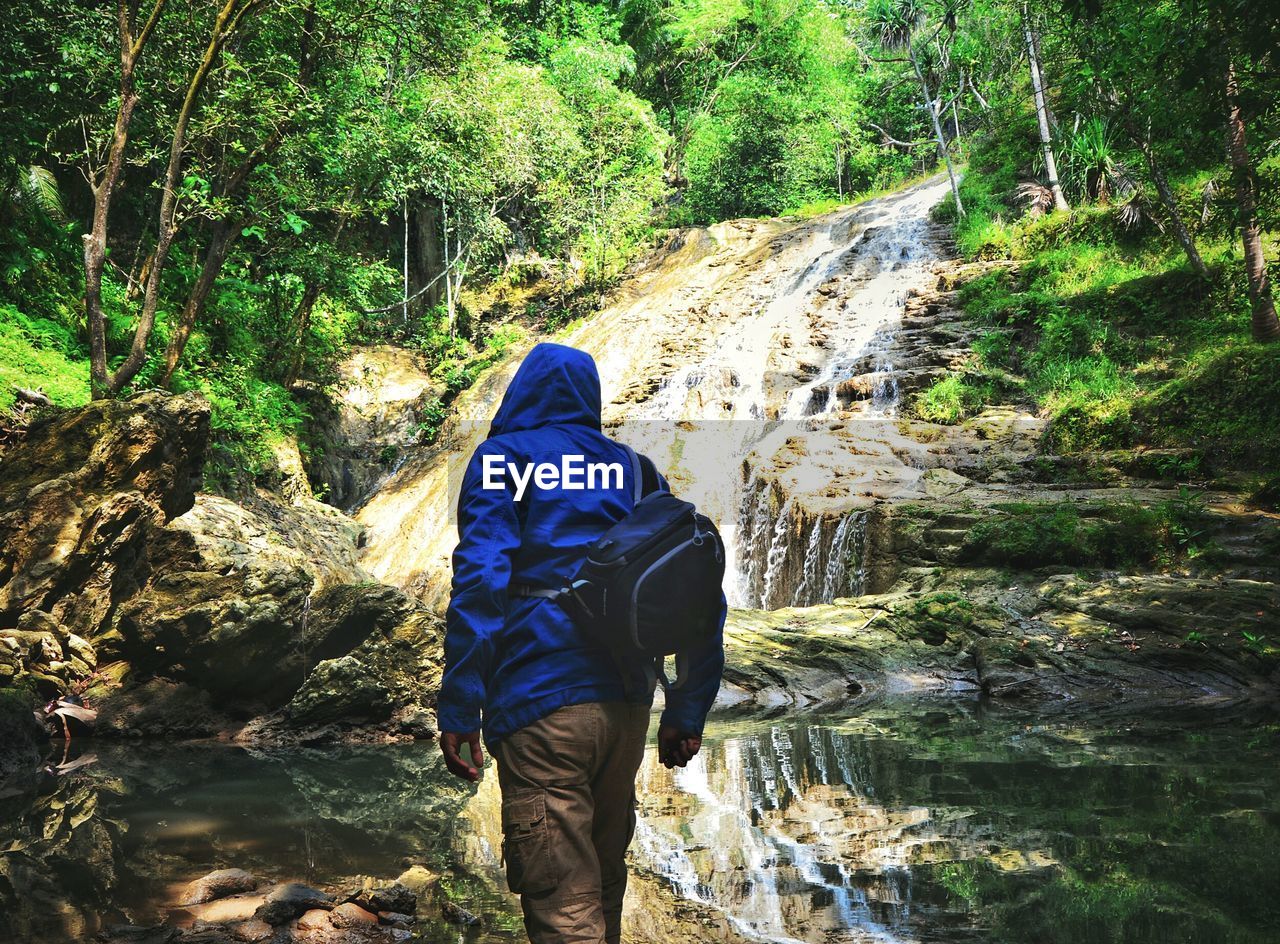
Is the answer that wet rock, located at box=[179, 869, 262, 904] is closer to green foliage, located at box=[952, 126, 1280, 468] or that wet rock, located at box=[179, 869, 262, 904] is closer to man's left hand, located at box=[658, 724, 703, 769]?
man's left hand, located at box=[658, 724, 703, 769]

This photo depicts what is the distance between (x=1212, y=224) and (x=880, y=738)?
40.3ft

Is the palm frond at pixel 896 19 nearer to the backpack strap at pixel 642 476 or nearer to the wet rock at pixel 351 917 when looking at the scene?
the backpack strap at pixel 642 476

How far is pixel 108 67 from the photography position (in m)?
10.7

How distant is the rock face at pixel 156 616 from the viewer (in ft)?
23.6

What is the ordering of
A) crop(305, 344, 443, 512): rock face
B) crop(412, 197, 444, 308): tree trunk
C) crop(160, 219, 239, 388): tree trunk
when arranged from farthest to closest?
crop(412, 197, 444, 308): tree trunk
crop(305, 344, 443, 512): rock face
crop(160, 219, 239, 388): tree trunk

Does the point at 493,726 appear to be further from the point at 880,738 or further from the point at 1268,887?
the point at 880,738

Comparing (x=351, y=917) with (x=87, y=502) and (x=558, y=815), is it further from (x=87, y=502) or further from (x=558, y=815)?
(x=87, y=502)

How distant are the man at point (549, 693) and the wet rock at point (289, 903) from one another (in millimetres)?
1333

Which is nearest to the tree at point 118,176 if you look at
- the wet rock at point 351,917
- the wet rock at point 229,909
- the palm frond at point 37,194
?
the palm frond at point 37,194

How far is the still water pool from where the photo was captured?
2.86 m

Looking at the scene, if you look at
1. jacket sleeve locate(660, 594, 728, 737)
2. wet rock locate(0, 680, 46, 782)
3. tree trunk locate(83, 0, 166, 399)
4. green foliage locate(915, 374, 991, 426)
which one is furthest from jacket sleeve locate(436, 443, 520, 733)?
green foliage locate(915, 374, 991, 426)

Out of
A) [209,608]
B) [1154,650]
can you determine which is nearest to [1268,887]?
[1154,650]

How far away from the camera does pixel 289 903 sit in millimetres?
2992

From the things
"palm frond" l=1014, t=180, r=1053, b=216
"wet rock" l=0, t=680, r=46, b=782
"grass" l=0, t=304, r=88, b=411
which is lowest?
"wet rock" l=0, t=680, r=46, b=782
